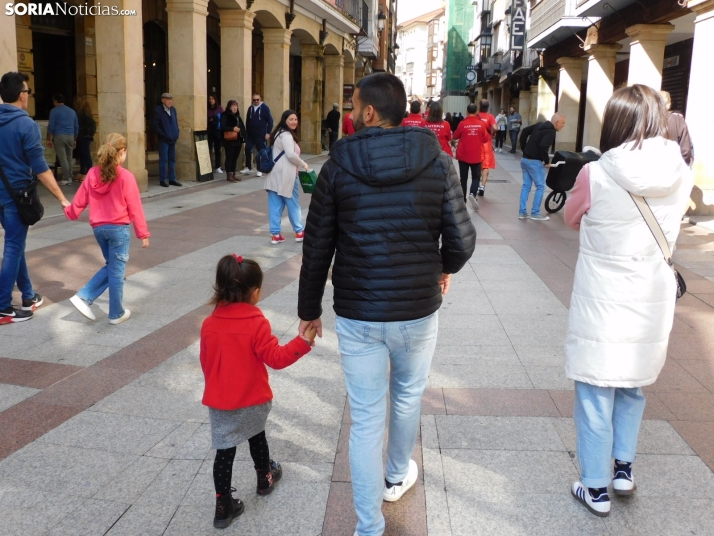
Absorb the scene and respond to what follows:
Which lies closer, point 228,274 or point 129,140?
point 228,274

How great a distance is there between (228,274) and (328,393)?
1.72 metres

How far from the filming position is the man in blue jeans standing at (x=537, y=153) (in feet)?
36.9

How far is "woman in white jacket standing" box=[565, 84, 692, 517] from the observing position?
288cm

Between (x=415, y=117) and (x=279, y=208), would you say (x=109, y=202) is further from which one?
(x=415, y=117)

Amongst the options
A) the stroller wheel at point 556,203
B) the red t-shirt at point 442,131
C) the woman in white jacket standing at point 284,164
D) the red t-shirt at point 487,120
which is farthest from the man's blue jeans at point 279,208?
the red t-shirt at point 487,120

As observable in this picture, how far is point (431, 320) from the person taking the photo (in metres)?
2.79

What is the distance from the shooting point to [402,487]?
126 inches

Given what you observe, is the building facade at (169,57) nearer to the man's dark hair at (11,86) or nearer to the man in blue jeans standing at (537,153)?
the man's dark hair at (11,86)

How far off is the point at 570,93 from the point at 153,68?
12.9 meters

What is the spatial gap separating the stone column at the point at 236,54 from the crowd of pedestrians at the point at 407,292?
15.5 m

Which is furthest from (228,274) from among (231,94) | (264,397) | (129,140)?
(231,94)

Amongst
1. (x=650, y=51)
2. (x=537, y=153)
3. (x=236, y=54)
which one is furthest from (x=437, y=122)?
(x=236, y=54)

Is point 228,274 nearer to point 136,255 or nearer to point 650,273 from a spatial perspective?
point 650,273

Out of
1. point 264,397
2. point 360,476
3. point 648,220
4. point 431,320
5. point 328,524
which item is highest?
point 648,220
